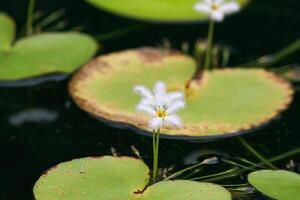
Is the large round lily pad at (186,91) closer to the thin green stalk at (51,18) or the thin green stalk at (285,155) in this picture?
the thin green stalk at (285,155)

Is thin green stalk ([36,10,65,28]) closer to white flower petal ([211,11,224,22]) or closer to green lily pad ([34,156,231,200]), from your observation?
white flower petal ([211,11,224,22])

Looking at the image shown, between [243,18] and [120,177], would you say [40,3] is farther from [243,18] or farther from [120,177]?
[120,177]

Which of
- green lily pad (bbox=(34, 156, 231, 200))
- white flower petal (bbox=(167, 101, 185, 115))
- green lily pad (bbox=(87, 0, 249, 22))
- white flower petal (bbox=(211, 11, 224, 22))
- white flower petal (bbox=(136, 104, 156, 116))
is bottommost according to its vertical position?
green lily pad (bbox=(34, 156, 231, 200))

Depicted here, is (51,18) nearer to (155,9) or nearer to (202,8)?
(155,9)

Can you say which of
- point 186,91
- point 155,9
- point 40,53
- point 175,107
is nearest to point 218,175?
point 175,107

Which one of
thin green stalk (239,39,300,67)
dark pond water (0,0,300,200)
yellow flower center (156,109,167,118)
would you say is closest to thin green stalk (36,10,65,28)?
dark pond water (0,0,300,200)

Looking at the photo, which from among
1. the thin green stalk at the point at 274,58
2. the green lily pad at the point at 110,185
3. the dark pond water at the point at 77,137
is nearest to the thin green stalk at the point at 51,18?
the dark pond water at the point at 77,137

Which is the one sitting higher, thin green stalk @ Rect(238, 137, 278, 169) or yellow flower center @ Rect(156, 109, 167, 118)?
yellow flower center @ Rect(156, 109, 167, 118)
